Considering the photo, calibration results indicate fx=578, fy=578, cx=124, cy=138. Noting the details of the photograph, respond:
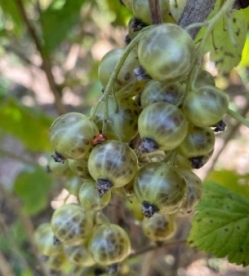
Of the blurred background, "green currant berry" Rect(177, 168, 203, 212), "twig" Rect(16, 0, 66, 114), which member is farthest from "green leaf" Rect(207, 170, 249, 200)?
"green currant berry" Rect(177, 168, 203, 212)

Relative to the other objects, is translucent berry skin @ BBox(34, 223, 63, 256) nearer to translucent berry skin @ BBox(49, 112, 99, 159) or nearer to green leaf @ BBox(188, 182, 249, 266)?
green leaf @ BBox(188, 182, 249, 266)

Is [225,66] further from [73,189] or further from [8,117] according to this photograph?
[8,117]

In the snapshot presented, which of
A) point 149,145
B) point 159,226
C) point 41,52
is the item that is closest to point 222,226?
point 159,226

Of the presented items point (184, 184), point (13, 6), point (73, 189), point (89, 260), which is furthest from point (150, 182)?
point (13, 6)

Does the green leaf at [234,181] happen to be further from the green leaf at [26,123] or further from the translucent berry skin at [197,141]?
the translucent berry skin at [197,141]

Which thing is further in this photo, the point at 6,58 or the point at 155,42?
the point at 6,58

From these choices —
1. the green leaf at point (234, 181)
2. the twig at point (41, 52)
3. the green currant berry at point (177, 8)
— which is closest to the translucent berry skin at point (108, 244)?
the green currant berry at point (177, 8)

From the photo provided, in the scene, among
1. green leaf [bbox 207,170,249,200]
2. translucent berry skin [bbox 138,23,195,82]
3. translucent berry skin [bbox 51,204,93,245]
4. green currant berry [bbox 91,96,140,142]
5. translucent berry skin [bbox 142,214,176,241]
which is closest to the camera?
translucent berry skin [bbox 138,23,195,82]

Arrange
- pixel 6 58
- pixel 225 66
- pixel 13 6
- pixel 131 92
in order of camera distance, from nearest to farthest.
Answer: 1. pixel 131 92
2. pixel 225 66
3. pixel 13 6
4. pixel 6 58
